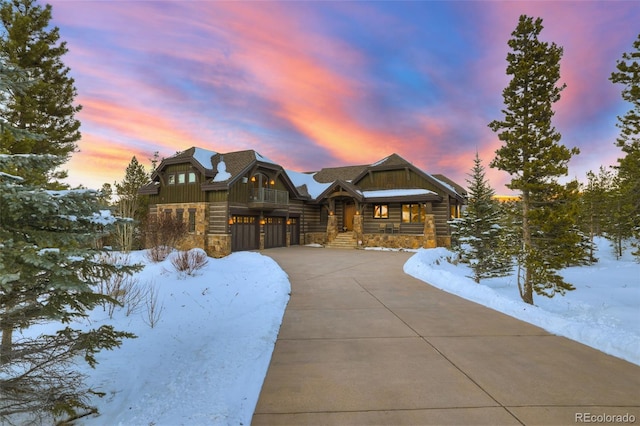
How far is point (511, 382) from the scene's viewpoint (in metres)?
4.14

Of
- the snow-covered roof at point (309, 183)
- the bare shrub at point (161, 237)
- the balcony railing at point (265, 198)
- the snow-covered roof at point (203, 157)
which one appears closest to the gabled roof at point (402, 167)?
the snow-covered roof at point (309, 183)

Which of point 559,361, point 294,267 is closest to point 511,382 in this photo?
point 559,361

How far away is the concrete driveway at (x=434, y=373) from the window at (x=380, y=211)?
20.0 meters

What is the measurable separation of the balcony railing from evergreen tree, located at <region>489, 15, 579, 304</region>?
16295 mm

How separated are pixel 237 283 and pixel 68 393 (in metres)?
7.56

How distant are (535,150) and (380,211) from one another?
55.0ft

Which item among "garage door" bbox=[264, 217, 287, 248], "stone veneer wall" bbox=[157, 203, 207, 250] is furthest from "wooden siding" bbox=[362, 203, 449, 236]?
"stone veneer wall" bbox=[157, 203, 207, 250]

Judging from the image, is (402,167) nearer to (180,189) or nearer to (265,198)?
(265,198)

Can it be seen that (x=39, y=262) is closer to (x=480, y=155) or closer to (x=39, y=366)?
(x=39, y=366)

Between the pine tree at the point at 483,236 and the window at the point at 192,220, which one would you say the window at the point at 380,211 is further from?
the window at the point at 192,220

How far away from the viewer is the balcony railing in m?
23.9

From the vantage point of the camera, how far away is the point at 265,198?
2430 centimetres

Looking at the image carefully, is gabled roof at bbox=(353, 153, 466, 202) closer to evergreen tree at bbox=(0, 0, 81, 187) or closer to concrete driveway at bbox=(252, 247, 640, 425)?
concrete driveway at bbox=(252, 247, 640, 425)

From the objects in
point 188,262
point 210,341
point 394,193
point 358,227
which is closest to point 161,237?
point 188,262
